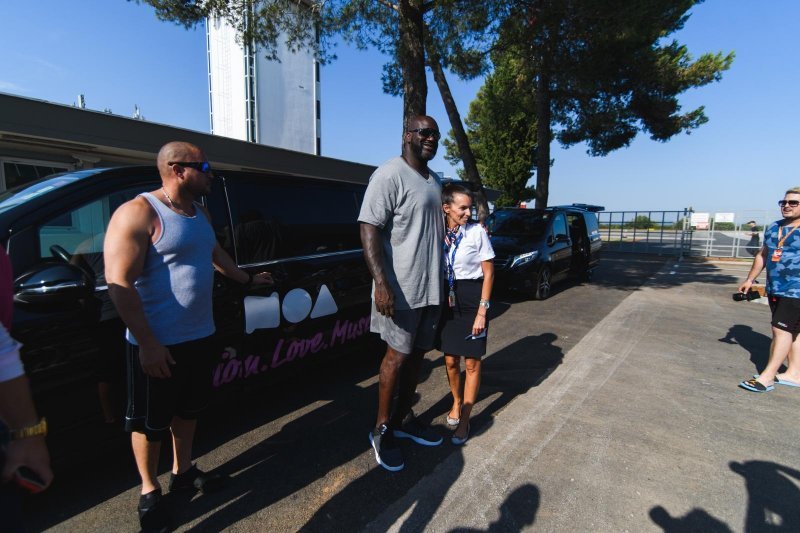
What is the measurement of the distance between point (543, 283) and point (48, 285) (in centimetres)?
738

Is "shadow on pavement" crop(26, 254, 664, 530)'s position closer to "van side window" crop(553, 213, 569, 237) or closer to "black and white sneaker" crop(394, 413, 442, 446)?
"black and white sneaker" crop(394, 413, 442, 446)

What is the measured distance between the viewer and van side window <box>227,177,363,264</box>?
289cm

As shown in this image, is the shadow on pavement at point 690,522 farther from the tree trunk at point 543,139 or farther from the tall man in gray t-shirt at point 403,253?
the tree trunk at point 543,139

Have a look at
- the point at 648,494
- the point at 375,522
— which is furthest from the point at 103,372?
the point at 648,494

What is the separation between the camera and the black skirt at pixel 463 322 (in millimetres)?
2812

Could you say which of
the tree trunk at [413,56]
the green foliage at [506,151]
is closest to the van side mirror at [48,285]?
the tree trunk at [413,56]

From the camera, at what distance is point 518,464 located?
2.56 meters

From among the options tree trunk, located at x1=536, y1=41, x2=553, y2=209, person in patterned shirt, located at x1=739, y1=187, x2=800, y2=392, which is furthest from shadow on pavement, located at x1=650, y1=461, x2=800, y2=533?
tree trunk, located at x1=536, y1=41, x2=553, y2=209

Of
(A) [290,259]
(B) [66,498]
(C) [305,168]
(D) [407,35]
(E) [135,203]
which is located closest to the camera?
(E) [135,203]

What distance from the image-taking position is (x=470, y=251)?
9.39 feet

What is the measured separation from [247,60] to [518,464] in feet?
98.8

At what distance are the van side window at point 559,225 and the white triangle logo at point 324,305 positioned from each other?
6.17 metres

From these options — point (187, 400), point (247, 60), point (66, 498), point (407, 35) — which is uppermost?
point (247, 60)

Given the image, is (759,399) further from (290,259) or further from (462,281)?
(290,259)
